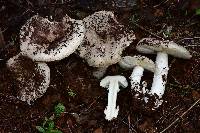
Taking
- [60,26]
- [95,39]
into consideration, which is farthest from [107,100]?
[60,26]

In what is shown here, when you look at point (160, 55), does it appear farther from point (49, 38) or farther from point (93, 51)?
point (49, 38)

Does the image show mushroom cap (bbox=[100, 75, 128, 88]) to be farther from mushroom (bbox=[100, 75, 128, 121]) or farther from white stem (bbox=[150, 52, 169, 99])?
white stem (bbox=[150, 52, 169, 99])

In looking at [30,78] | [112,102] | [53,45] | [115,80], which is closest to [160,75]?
[115,80]

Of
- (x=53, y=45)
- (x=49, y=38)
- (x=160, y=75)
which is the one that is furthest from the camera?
(x=160, y=75)

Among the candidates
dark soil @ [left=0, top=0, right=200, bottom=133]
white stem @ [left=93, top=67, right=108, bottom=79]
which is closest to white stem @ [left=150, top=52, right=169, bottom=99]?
dark soil @ [left=0, top=0, right=200, bottom=133]

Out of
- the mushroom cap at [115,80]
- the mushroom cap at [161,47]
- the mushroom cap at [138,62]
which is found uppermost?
the mushroom cap at [161,47]

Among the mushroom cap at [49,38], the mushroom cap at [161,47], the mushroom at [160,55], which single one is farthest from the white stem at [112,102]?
the mushroom cap at [49,38]

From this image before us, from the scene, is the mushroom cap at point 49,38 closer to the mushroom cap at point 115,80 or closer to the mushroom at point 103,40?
the mushroom at point 103,40
